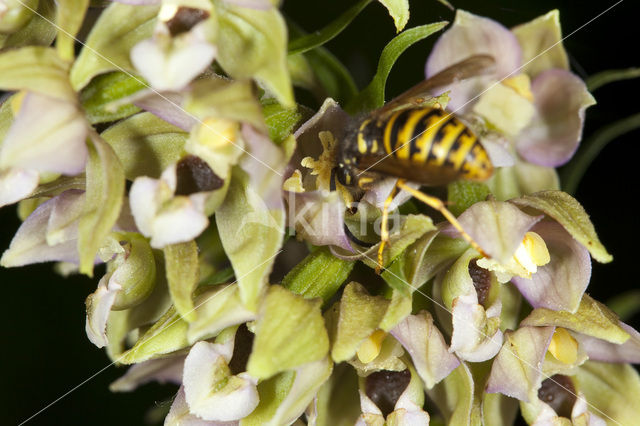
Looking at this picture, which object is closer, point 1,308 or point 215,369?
point 215,369

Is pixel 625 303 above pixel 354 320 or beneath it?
beneath

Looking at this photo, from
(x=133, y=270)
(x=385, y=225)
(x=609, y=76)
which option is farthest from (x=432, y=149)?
(x=609, y=76)

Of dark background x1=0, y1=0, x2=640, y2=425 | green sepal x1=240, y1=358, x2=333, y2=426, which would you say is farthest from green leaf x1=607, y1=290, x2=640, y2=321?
green sepal x1=240, y1=358, x2=333, y2=426

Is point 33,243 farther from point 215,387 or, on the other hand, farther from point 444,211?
point 444,211

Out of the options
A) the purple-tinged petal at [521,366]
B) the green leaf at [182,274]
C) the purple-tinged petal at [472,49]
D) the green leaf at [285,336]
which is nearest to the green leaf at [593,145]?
the purple-tinged petal at [472,49]

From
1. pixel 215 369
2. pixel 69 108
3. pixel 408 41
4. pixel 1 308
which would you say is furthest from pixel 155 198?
pixel 1 308

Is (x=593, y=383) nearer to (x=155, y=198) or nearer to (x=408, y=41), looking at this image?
(x=408, y=41)
